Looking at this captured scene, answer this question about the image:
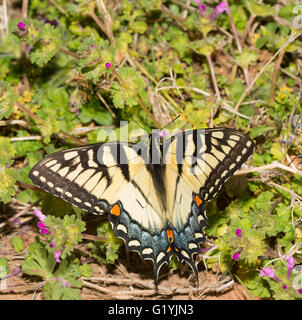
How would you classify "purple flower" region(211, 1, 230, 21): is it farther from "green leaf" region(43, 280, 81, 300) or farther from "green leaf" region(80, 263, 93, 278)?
"green leaf" region(43, 280, 81, 300)

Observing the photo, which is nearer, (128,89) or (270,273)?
(270,273)

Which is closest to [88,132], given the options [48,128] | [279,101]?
[48,128]

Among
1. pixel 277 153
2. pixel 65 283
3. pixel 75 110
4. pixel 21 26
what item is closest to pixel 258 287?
pixel 277 153

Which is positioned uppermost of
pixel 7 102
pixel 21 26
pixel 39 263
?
pixel 21 26

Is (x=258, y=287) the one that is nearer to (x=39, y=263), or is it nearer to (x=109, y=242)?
(x=109, y=242)

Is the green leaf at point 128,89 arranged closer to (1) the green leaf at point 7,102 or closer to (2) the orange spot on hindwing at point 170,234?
(1) the green leaf at point 7,102
